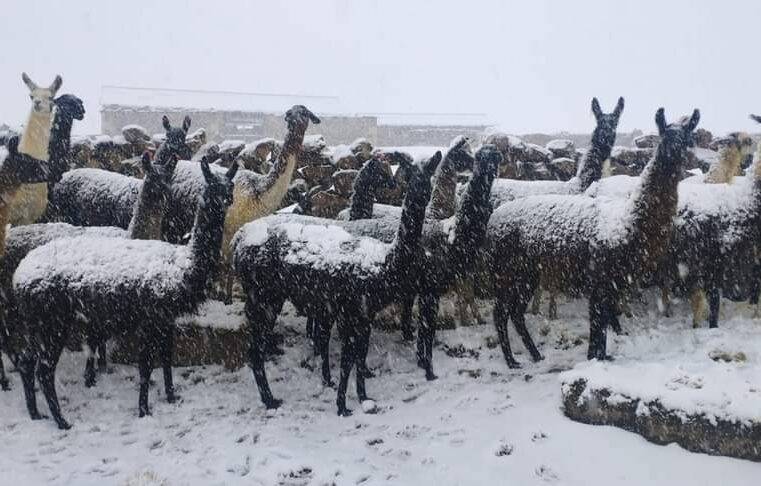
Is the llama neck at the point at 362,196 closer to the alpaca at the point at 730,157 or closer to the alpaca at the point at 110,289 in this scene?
the alpaca at the point at 110,289

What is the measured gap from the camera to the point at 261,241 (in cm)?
595

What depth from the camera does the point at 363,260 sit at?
573 centimetres

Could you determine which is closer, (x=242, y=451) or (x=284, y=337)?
(x=242, y=451)

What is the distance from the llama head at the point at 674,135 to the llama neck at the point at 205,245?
411cm

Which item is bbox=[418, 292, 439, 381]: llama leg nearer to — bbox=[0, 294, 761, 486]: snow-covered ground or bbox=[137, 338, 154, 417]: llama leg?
bbox=[0, 294, 761, 486]: snow-covered ground

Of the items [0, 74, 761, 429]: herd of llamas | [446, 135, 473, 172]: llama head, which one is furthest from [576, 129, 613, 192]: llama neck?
[446, 135, 473, 172]: llama head

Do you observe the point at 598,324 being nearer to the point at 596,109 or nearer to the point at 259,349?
the point at 259,349

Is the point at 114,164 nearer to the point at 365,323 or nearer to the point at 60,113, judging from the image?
the point at 60,113

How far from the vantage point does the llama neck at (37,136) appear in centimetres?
805

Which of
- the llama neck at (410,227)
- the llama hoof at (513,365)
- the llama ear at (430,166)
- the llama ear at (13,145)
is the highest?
the llama ear at (13,145)

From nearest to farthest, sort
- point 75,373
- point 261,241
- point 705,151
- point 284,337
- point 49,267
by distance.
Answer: point 49,267, point 261,241, point 75,373, point 284,337, point 705,151

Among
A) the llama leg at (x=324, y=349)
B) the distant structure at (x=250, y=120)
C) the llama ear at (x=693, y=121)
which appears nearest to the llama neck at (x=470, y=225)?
the llama leg at (x=324, y=349)

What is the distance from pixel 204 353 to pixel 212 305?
3.90 ft

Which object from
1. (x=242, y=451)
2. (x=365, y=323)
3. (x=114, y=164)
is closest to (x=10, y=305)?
(x=242, y=451)
